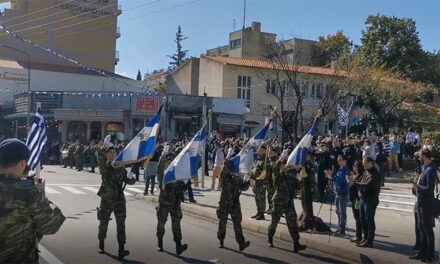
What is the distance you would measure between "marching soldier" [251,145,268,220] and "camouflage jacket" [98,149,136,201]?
472 centimetres

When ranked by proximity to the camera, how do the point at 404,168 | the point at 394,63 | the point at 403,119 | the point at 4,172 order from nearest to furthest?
the point at 4,172
the point at 404,168
the point at 403,119
the point at 394,63

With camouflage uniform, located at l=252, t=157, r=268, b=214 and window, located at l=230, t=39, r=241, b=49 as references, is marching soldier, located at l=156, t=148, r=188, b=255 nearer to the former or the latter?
camouflage uniform, located at l=252, t=157, r=268, b=214

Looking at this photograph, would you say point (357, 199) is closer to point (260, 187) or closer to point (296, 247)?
point (296, 247)

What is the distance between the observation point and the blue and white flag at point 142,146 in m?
10.0

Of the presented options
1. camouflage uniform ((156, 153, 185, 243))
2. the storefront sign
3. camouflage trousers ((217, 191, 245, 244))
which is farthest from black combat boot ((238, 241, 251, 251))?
the storefront sign

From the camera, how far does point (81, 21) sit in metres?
60.0

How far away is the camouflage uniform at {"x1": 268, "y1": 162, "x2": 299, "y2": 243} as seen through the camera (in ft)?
33.1

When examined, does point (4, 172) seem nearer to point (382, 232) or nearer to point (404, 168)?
point (382, 232)

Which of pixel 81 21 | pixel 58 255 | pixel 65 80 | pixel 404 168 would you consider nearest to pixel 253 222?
pixel 58 255

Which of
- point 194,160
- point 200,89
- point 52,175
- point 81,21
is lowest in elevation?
point 52,175

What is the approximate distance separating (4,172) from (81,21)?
2308 inches

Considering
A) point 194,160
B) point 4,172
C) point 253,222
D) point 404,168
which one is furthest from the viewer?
point 404,168

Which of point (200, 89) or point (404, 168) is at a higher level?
point (200, 89)

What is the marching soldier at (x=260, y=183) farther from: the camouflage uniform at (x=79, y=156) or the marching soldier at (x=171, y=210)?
the camouflage uniform at (x=79, y=156)
